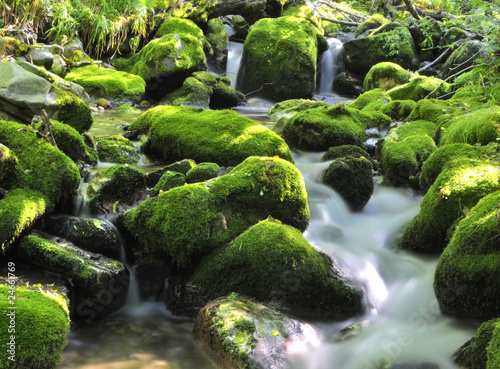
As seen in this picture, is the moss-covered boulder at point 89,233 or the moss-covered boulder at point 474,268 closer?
the moss-covered boulder at point 474,268

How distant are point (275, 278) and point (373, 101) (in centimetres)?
695

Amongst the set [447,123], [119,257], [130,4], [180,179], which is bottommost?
[119,257]

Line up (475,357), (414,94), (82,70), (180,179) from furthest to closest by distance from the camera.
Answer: (82,70) → (414,94) → (180,179) → (475,357)

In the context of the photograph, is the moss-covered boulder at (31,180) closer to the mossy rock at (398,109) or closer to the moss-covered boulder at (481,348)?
the moss-covered boulder at (481,348)

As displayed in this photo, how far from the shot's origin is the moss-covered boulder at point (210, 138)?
5.85m

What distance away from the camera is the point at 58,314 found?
2.85 metres

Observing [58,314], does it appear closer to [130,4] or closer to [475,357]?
[475,357]

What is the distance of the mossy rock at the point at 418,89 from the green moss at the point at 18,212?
847 cm

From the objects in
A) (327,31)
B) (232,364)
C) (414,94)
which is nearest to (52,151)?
(232,364)

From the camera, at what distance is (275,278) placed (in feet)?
12.0

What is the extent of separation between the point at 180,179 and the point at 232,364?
232 centimetres

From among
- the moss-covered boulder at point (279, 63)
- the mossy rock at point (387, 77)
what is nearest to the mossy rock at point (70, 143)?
the moss-covered boulder at point (279, 63)

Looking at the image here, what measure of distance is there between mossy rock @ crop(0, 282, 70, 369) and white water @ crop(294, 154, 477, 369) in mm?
1682

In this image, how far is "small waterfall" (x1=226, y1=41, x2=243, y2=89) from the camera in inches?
532
